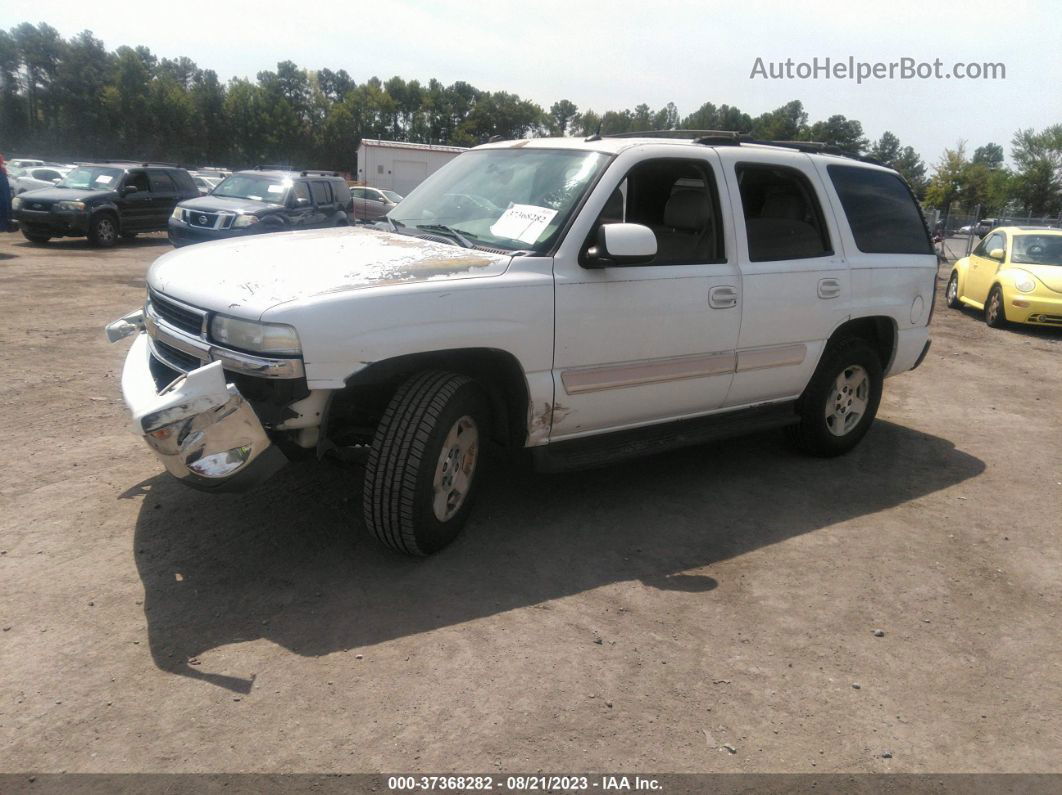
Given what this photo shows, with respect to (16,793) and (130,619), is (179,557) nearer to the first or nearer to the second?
(130,619)

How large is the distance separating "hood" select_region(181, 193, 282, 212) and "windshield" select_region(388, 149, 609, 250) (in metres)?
8.69

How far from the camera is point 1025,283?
12.3m

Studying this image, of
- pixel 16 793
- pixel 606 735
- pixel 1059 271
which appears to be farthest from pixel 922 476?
pixel 1059 271

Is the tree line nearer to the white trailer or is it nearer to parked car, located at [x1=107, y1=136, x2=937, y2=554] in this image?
the white trailer

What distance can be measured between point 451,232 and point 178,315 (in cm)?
144

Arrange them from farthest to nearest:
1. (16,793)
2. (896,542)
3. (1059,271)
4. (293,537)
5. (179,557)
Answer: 1. (1059,271)
2. (896,542)
3. (293,537)
4. (179,557)
5. (16,793)

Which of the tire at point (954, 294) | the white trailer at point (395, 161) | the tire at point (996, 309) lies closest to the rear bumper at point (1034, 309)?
the tire at point (996, 309)

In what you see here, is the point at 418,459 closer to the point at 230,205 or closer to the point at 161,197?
the point at 230,205

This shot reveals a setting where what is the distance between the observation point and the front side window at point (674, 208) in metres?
4.60

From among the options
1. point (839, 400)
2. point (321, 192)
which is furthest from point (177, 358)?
point (321, 192)

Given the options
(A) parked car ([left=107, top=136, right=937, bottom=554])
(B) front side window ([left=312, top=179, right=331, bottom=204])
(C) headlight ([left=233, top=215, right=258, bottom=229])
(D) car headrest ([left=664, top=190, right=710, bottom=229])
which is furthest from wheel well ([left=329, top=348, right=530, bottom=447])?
(B) front side window ([left=312, top=179, right=331, bottom=204])

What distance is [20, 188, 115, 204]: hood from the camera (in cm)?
1636

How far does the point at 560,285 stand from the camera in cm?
401

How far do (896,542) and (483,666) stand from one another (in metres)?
2.63
